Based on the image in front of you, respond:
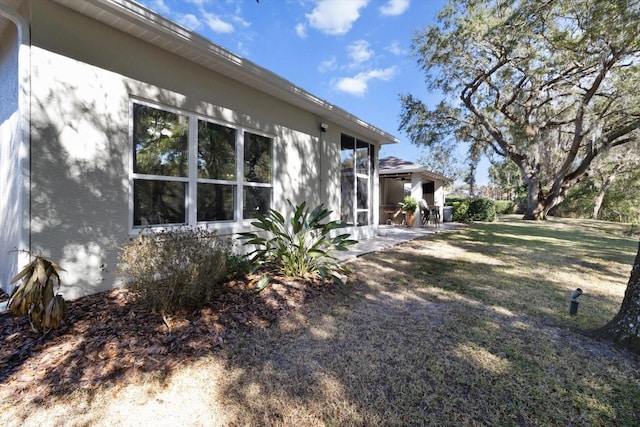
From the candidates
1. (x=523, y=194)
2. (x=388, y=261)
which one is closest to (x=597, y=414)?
(x=388, y=261)

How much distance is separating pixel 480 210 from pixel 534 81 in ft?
23.3

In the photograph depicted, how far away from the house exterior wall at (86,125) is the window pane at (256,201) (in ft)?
5.62

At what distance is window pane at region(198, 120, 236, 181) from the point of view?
4877 millimetres

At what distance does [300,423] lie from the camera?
1.88m

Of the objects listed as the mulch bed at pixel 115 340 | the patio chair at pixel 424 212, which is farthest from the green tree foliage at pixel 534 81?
the mulch bed at pixel 115 340

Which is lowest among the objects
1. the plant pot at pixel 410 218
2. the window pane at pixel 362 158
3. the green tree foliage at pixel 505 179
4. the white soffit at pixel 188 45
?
the plant pot at pixel 410 218

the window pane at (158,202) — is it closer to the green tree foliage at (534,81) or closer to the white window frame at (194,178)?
the white window frame at (194,178)

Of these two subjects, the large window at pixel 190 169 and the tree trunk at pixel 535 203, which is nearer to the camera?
the large window at pixel 190 169

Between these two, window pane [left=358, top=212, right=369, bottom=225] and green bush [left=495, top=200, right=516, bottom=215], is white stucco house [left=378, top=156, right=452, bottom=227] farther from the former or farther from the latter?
green bush [left=495, top=200, right=516, bottom=215]

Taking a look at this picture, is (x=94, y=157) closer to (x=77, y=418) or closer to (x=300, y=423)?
(x=77, y=418)

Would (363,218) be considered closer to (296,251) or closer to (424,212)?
(296,251)

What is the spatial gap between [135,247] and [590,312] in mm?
5215

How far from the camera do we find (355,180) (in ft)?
28.3

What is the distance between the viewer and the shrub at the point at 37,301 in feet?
8.51
